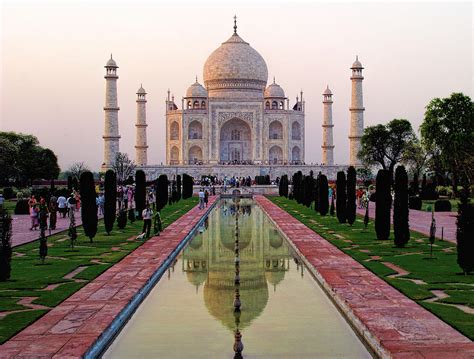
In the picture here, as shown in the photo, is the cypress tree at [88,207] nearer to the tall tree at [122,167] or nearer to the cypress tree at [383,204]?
the cypress tree at [383,204]

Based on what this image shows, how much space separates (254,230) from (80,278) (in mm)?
7403

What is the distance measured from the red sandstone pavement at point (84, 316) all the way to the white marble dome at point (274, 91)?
3791cm

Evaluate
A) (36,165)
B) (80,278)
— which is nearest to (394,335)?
(80,278)

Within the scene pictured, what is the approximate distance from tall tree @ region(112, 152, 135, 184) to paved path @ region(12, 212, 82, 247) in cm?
1754

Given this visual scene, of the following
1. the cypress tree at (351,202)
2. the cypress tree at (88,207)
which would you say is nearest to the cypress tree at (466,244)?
the cypress tree at (88,207)

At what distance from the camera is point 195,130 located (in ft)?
151

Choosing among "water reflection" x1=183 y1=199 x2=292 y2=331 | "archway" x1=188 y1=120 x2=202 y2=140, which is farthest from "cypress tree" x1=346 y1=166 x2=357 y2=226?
"archway" x1=188 y1=120 x2=202 y2=140

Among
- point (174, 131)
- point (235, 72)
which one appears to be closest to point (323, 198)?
point (174, 131)

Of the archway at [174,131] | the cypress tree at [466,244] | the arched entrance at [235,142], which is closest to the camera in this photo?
the cypress tree at [466,244]

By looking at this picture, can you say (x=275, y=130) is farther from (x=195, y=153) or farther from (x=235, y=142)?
(x=195, y=153)

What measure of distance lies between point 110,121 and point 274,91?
1275 cm

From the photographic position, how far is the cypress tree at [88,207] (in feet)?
42.4

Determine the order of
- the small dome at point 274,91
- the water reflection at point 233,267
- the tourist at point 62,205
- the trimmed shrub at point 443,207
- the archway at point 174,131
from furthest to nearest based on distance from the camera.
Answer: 1. the small dome at point 274,91
2. the archway at point 174,131
3. the trimmed shrub at point 443,207
4. the tourist at point 62,205
5. the water reflection at point 233,267

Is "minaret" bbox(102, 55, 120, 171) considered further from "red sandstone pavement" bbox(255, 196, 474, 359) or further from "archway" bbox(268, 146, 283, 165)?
"red sandstone pavement" bbox(255, 196, 474, 359)
